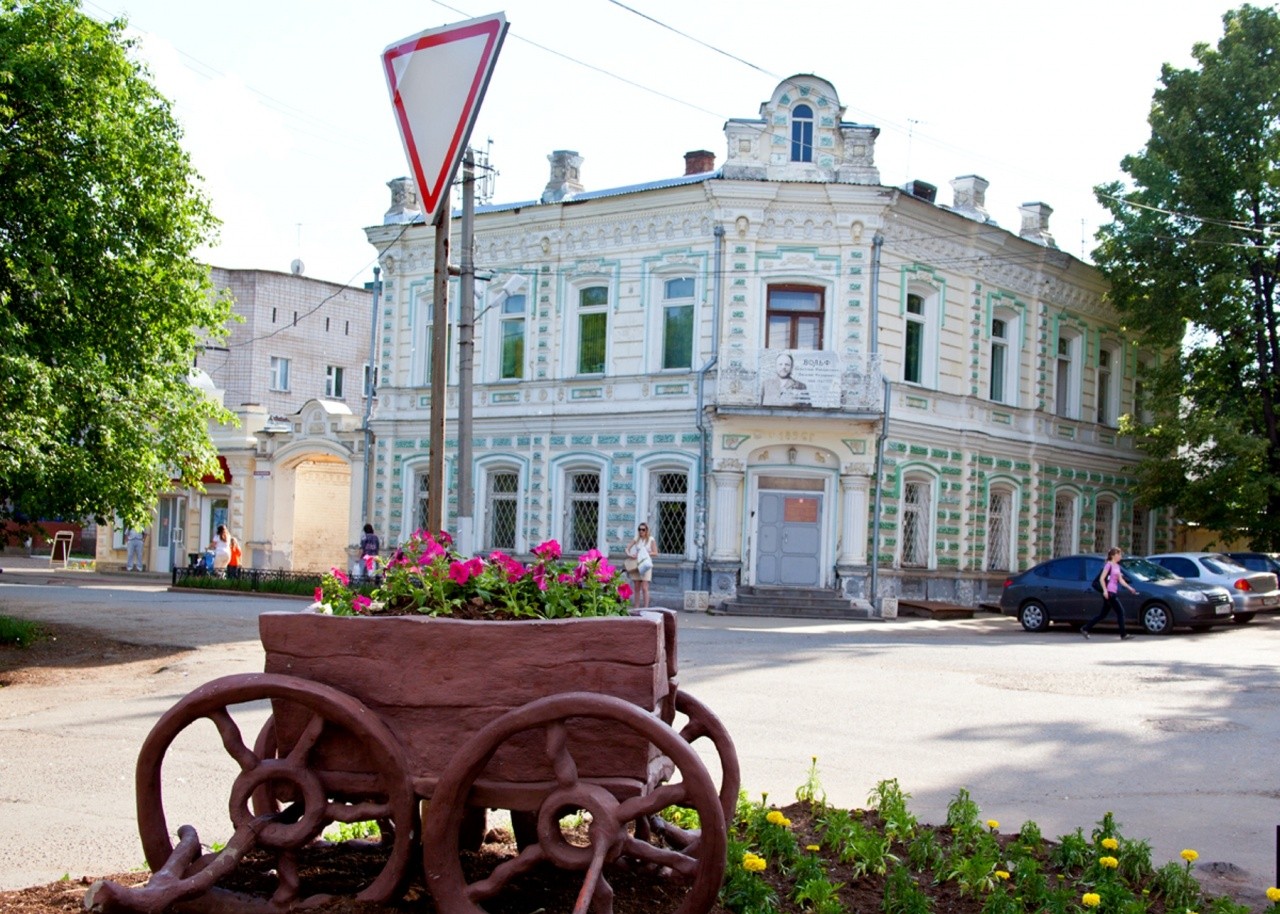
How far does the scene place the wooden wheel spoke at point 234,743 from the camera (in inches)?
167

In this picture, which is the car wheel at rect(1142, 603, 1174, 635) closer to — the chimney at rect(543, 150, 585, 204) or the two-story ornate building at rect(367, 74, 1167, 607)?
the two-story ornate building at rect(367, 74, 1167, 607)

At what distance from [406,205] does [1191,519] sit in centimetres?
1963

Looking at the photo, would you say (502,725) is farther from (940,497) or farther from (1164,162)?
(1164,162)

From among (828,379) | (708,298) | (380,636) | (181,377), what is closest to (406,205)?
(708,298)

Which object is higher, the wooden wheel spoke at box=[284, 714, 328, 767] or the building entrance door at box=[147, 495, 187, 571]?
the wooden wheel spoke at box=[284, 714, 328, 767]

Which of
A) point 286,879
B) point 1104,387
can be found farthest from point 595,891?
point 1104,387

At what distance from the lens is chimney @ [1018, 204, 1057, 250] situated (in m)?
31.1

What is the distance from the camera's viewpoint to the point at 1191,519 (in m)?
30.8

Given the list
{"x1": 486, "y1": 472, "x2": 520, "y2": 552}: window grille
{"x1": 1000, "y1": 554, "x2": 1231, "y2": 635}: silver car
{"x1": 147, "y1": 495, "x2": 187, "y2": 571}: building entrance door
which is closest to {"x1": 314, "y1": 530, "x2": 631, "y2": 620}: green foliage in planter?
{"x1": 1000, "y1": 554, "x2": 1231, "y2": 635}: silver car

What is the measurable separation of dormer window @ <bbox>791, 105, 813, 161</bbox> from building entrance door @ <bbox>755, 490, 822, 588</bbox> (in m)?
6.60

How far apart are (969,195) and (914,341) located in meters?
4.13

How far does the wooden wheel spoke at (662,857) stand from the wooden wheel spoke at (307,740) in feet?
3.33

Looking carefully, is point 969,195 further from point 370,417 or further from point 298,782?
point 298,782

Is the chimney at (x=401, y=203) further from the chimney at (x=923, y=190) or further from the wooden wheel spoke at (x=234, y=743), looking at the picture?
the wooden wheel spoke at (x=234, y=743)
